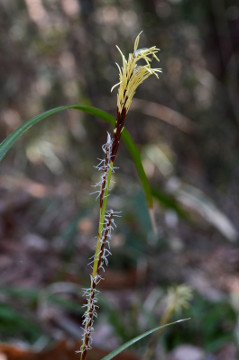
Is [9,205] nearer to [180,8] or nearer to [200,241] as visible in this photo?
[200,241]

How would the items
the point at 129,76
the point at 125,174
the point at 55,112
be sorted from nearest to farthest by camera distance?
the point at 129,76
the point at 55,112
the point at 125,174

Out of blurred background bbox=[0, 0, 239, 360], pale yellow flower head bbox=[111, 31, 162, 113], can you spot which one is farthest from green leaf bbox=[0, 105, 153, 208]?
blurred background bbox=[0, 0, 239, 360]

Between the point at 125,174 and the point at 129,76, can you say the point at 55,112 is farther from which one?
the point at 125,174

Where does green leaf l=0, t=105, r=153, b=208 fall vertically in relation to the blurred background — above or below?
below

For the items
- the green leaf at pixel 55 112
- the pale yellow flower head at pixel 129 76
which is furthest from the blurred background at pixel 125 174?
the pale yellow flower head at pixel 129 76

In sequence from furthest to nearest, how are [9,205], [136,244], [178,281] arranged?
[9,205] → [136,244] → [178,281]

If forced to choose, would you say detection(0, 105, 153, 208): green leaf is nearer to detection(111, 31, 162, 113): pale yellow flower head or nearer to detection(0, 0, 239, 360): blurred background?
detection(111, 31, 162, 113): pale yellow flower head

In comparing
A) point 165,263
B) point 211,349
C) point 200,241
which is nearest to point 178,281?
point 165,263

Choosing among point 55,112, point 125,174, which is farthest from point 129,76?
point 125,174
